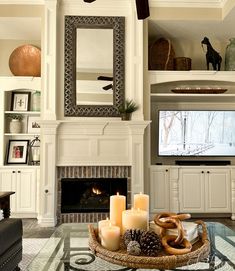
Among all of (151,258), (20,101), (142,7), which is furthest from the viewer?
(20,101)

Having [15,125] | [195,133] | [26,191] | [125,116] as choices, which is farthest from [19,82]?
[195,133]

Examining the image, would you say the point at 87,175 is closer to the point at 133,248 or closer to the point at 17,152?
the point at 17,152

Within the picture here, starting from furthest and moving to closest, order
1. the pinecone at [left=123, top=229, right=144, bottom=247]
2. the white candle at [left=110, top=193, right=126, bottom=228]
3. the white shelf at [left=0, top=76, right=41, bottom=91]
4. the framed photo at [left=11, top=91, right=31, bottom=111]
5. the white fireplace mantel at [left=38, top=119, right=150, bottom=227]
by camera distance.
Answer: the framed photo at [left=11, top=91, right=31, bottom=111]
the white shelf at [left=0, top=76, right=41, bottom=91]
the white fireplace mantel at [left=38, top=119, right=150, bottom=227]
the white candle at [left=110, top=193, right=126, bottom=228]
the pinecone at [left=123, top=229, right=144, bottom=247]

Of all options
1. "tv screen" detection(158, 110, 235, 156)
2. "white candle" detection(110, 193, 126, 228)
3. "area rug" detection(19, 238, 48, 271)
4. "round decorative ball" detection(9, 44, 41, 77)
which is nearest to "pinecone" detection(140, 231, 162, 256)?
"white candle" detection(110, 193, 126, 228)

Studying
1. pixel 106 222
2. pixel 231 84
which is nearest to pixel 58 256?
pixel 106 222

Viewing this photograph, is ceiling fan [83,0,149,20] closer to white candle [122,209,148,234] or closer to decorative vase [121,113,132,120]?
white candle [122,209,148,234]

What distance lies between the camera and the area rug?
3166mm

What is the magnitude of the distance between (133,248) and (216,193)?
149 inches

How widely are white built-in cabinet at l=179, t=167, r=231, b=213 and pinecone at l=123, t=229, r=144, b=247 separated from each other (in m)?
3.51

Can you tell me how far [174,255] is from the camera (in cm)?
170

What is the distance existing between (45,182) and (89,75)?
5.51ft

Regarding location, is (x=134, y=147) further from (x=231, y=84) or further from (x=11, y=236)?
(x=11, y=236)

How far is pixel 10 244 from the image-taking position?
8.27ft

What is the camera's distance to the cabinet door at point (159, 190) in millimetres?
5125
